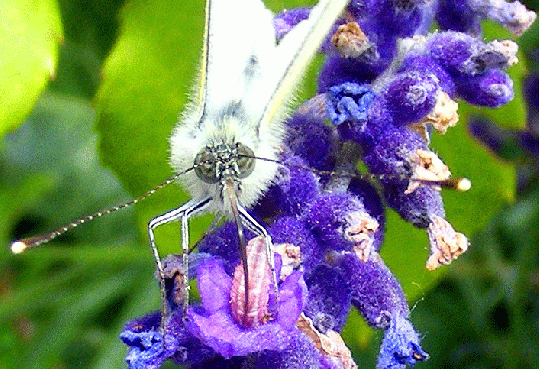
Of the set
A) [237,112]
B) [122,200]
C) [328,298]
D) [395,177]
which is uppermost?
[237,112]

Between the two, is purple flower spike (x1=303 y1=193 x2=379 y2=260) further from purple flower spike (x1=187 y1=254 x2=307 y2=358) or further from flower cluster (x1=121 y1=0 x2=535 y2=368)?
purple flower spike (x1=187 y1=254 x2=307 y2=358)

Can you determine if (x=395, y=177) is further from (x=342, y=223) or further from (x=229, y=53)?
(x=229, y=53)

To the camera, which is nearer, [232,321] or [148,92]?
[232,321]

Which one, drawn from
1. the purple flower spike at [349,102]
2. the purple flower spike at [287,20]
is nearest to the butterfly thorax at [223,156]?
the purple flower spike at [349,102]

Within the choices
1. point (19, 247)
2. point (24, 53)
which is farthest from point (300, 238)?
point (24, 53)

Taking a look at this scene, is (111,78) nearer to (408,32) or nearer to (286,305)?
(408,32)

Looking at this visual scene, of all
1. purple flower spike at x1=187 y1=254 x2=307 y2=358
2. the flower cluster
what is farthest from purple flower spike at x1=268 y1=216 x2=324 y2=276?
purple flower spike at x1=187 y1=254 x2=307 y2=358

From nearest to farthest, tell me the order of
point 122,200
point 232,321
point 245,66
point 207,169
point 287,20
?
point 232,321 → point 207,169 → point 245,66 → point 287,20 → point 122,200

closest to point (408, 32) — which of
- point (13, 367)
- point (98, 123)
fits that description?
point (98, 123)
